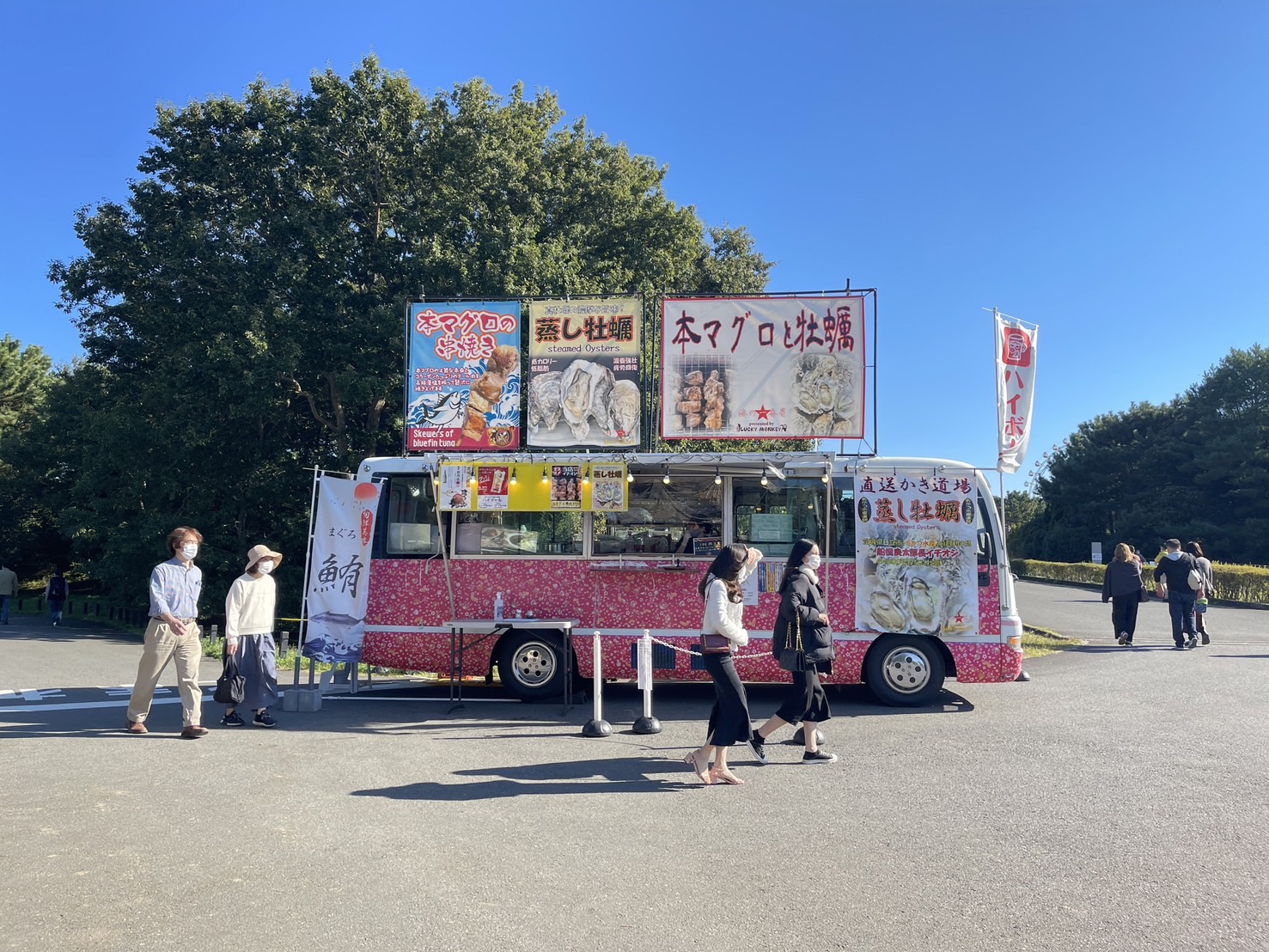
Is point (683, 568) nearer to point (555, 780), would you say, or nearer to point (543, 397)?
point (543, 397)

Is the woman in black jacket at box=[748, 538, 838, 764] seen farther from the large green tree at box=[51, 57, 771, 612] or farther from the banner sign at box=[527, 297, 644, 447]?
the large green tree at box=[51, 57, 771, 612]

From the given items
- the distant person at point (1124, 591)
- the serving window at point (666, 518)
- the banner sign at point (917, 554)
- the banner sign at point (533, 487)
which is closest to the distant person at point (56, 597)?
the banner sign at point (533, 487)

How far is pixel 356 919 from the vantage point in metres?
4.37

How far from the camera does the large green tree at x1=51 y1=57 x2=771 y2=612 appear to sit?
22625mm

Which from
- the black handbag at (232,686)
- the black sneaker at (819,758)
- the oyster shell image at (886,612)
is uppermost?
the oyster shell image at (886,612)

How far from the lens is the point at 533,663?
11023 millimetres

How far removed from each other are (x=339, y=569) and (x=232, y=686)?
75.7 inches

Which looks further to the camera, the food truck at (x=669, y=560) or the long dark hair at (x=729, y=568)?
the food truck at (x=669, y=560)

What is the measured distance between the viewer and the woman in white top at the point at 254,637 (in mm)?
9391

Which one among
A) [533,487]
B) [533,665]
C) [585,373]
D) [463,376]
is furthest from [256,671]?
[585,373]

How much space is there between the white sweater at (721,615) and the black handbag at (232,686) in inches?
208

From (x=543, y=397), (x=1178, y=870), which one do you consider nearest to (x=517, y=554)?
(x=543, y=397)

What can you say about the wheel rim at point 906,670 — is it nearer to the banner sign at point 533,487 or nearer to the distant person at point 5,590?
the banner sign at point 533,487

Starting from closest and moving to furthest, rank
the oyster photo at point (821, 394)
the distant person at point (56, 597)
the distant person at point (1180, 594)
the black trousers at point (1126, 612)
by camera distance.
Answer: the oyster photo at point (821, 394) → the distant person at point (1180, 594) → the black trousers at point (1126, 612) → the distant person at point (56, 597)
